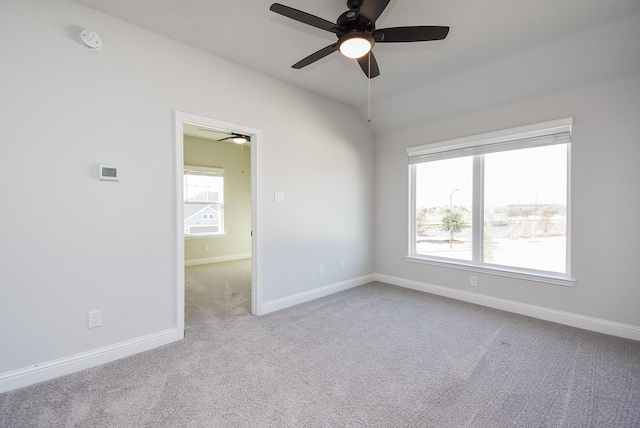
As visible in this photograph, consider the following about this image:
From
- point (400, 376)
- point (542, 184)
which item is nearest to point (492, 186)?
point (542, 184)

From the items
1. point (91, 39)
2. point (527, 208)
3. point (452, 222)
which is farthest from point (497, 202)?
point (91, 39)

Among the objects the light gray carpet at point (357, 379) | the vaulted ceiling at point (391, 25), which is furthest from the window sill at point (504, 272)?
the vaulted ceiling at point (391, 25)

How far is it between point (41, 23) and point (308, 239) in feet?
10.1

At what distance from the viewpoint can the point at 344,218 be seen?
4242 mm

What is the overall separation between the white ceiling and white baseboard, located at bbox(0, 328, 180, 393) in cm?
272

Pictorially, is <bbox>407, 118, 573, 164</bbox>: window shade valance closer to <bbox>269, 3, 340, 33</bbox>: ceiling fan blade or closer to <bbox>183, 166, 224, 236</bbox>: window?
<bbox>269, 3, 340, 33</bbox>: ceiling fan blade

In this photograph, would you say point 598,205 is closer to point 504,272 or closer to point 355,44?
point 504,272

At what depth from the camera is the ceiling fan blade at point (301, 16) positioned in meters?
1.65

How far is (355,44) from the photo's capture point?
6.33 feet

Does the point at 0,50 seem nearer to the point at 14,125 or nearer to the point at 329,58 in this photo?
the point at 14,125

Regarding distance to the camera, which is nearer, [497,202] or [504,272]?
[504,272]

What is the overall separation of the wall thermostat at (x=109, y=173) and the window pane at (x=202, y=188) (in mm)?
3856

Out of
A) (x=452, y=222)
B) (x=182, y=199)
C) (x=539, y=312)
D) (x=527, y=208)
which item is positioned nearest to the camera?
(x=182, y=199)

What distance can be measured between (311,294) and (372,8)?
3152 millimetres
